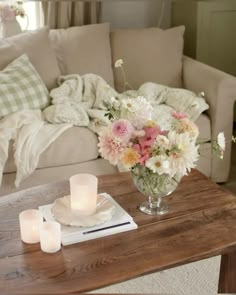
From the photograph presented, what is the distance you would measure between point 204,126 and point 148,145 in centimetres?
125

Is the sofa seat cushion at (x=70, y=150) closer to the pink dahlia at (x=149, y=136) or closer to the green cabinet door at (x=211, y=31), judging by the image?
the pink dahlia at (x=149, y=136)

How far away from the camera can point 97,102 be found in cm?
272

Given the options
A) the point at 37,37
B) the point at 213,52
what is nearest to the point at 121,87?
the point at 37,37

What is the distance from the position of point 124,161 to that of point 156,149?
11cm

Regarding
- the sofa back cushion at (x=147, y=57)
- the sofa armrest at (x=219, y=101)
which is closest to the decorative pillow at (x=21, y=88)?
the sofa back cushion at (x=147, y=57)

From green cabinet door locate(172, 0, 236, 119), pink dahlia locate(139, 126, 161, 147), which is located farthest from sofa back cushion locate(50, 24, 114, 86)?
pink dahlia locate(139, 126, 161, 147)

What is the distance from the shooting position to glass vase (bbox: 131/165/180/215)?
154 centimetres

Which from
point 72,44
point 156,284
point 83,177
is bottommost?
point 156,284

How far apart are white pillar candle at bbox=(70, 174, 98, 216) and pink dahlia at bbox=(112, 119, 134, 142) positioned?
0.19m

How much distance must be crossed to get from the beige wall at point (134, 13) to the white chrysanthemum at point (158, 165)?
2.33m

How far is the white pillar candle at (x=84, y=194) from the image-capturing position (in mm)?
1544

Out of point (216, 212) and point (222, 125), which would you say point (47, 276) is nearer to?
point (216, 212)

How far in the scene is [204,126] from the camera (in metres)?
2.66

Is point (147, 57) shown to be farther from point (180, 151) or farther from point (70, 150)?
point (180, 151)
